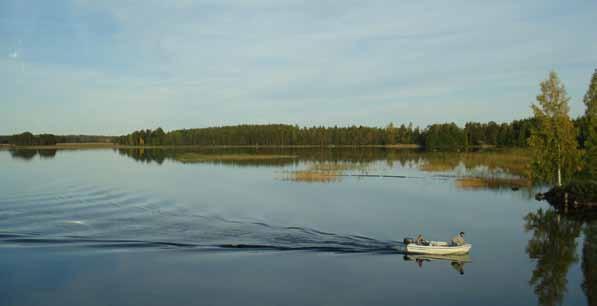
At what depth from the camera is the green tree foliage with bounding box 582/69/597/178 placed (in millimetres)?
48616

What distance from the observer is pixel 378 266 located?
977 inches

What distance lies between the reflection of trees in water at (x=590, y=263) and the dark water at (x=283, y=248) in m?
0.10

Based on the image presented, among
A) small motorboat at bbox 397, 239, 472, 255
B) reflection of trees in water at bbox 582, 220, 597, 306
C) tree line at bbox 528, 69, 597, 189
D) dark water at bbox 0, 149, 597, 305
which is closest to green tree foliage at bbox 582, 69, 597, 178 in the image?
tree line at bbox 528, 69, 597, 189

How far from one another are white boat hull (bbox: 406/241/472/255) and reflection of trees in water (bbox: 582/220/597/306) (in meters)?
5.69

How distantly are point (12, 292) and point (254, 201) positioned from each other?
2612 centimetres

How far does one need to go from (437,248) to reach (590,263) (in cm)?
782

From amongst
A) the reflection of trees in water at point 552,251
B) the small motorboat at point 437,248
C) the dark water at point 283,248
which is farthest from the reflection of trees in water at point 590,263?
the small motorboat at point 437,248

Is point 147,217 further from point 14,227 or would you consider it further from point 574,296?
point 574,296

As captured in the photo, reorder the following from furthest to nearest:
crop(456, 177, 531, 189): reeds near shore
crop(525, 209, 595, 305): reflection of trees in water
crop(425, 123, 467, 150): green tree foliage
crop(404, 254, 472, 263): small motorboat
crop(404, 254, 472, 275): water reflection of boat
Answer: crop(425, 123, 467, 150): green tree foliage, crop(456, 177, 531, 189): reeds near shore, crop(404, 254, 472, 263): small motorboat, crop(404, 254, 472, 275): water reflection of boat, crop(525, 209, 595, 305): reflection of trees in water

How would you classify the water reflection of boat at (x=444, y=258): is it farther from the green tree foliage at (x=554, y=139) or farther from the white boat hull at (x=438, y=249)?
the green tree foliage at (x=554, y=139)

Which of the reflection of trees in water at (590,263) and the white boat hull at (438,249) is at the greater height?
the white boat hull at (438,249)

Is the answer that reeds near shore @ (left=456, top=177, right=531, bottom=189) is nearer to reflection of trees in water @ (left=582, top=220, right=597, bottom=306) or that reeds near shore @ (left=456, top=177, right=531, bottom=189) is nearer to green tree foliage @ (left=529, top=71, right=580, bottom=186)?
green tree foliage @ (left=529, top=71, right=580, bottom=186)

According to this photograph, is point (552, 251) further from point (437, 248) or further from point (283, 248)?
point (283, 248)

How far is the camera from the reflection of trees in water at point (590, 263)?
20859mm
